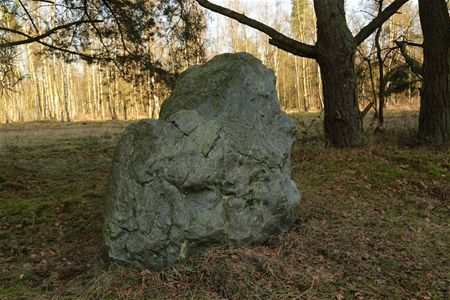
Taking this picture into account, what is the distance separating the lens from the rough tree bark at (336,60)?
6793 mm

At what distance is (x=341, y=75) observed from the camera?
6852 millimetres

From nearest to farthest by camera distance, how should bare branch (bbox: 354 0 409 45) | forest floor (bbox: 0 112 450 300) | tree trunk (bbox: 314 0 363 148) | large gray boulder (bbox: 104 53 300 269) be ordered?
forest floor (bbox: 0 112 450 300) < large gray boulder (bbox: 104 53 300 269) < tree trunk (bbox: 314 0 363 148) < bare branch (bbox: 354 0 409 45)

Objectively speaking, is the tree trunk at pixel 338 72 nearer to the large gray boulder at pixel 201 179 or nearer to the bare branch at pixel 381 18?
the bare branch at pixel 381 18

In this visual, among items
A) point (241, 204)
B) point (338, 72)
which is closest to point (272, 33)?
point (338, 72)

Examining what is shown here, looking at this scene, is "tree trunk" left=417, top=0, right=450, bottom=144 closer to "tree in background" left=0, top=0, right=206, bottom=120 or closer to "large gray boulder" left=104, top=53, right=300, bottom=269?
"tree in background" left=0, top=0, right=206, bottom=120

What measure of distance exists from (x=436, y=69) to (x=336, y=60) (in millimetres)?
2083

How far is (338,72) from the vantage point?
6848mm

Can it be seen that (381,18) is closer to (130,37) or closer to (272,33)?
(272,33)

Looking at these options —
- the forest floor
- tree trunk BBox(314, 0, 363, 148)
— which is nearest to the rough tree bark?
tree trunk BBox(314, 0, 363, 148)

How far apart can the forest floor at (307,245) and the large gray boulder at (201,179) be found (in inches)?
6.8

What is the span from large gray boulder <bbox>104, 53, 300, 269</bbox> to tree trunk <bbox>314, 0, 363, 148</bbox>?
9.65 ft

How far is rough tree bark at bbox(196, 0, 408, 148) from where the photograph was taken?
6.79 meters

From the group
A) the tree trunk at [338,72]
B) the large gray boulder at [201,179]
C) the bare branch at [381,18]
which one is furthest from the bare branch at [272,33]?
the large gray boulder at [201,179]

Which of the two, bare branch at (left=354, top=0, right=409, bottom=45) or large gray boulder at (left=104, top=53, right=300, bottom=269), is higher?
bare branch at (left=354, top=0, right=409, bottom=45)
